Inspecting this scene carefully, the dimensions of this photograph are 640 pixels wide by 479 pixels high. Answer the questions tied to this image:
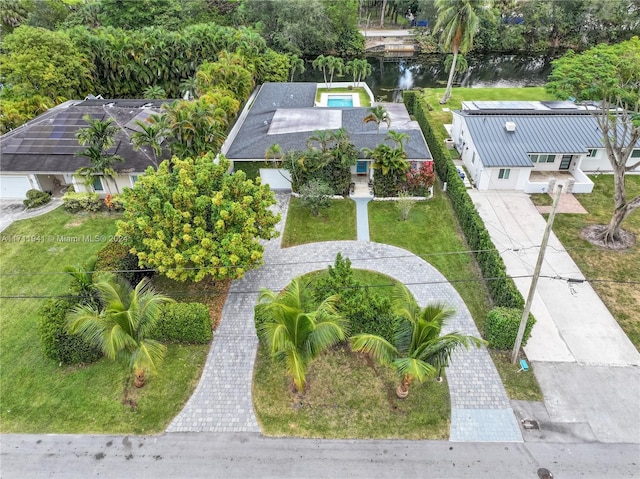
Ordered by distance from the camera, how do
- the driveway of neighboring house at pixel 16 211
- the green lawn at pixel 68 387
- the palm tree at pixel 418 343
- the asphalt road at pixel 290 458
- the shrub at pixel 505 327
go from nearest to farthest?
the palm tree at pixel 418 343 → the asphalt road at pixel 290 458 → the green lawn at pixel 68 387 → the shrub at pixel 505 327 → the driveway of neighboring house at pixel 16 211

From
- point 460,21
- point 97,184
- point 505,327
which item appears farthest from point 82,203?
point 460,21

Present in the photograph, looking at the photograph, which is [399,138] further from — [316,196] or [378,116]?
[316,196]

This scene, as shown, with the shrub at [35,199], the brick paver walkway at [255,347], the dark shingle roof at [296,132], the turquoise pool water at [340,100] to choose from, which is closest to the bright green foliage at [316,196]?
the brick paver walkway at [255,347]

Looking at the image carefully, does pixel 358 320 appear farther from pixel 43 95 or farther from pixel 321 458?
pixel 43 95

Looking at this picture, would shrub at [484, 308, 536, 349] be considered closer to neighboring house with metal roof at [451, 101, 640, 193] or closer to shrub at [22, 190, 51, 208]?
neighboring house with metal roof at [451, 101, 640, 193]

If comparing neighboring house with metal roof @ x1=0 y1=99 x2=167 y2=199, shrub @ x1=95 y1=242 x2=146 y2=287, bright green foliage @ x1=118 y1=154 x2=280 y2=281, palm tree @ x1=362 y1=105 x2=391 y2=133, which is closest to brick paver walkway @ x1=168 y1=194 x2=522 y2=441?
bright green foliage @ x1=118 y1=154 x2=280 y2=281

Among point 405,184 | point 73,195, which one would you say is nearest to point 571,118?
point 405,184

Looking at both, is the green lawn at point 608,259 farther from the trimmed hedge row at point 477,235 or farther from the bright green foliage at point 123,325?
the bright green foliage at point 123,325
